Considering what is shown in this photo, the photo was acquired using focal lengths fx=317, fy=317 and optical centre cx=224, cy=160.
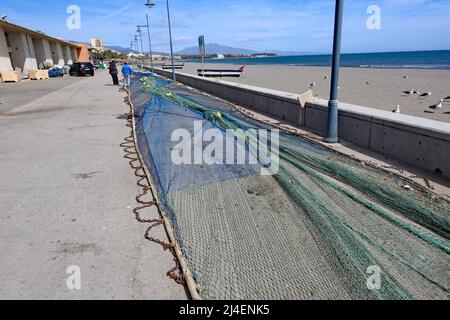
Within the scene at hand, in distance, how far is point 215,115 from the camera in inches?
354

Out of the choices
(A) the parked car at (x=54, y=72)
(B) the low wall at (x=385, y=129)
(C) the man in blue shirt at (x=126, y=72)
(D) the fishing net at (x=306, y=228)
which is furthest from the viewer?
Answer: (A) the parked car at (x=54, y=72)

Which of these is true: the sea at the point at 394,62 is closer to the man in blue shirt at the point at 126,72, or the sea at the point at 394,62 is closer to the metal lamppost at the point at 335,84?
the man in blue shirt at the point at 126,72

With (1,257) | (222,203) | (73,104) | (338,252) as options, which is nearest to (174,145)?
(222,203)

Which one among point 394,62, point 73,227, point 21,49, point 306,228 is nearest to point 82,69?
point 21,49

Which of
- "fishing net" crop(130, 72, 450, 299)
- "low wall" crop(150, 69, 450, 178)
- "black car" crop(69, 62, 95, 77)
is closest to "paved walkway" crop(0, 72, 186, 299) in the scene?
"fishing net" crop(130, 72, 450, 299)

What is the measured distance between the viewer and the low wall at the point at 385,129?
4.83 metres

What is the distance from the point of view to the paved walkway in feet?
9.36

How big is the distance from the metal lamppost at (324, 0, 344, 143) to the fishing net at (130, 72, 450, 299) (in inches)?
48.1

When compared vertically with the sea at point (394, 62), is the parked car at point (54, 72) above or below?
above

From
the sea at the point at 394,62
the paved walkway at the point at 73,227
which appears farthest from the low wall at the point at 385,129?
the sea at the point at 394,62

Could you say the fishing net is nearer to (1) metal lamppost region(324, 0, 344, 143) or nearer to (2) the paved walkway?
(2) the paved walkway

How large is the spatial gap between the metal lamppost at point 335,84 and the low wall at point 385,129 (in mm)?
255

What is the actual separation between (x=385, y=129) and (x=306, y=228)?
333cm

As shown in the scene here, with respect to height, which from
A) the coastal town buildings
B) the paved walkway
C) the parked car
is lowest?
the paved walkway
